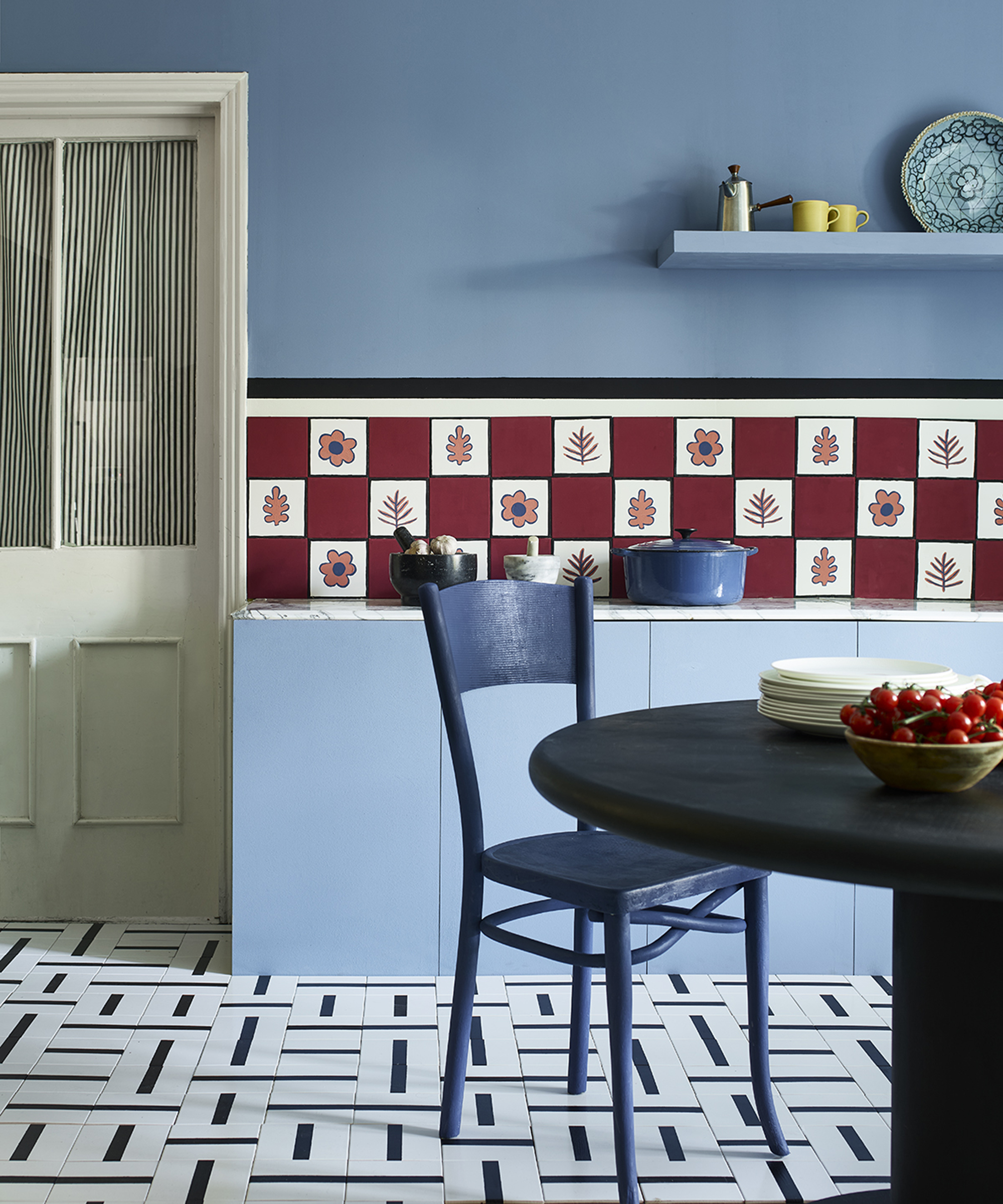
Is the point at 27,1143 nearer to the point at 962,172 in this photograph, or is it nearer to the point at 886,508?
the point at 886,508

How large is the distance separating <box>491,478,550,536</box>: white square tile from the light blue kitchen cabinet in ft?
1.75

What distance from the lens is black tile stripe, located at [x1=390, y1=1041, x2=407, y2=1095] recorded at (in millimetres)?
2098

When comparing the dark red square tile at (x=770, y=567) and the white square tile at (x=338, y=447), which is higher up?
the white square tile at (x=338, y=447)

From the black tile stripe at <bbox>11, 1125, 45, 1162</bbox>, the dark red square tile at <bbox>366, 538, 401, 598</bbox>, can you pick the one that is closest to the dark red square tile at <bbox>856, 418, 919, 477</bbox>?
the dark red square tile at <bbox>366, 538, 401, 598</bbox>

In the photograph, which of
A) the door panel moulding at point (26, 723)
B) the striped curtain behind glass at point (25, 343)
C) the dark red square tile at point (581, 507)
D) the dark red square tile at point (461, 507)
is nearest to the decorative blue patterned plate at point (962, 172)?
the dark red square tile at point (581, 507)

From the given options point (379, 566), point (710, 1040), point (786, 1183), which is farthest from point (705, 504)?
point (786, 1183)

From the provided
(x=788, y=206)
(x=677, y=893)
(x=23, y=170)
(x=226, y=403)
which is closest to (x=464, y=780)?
(x=677, y=893)

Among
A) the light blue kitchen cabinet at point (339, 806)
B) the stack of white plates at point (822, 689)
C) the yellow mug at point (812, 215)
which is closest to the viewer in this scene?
the stack of white plates at point (822, 689)

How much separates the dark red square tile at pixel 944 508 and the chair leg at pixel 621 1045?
1844mm

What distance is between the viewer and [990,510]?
3.09 metres

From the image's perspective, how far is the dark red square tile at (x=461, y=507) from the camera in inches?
119

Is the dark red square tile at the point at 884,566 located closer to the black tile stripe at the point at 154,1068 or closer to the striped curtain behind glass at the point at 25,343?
the black tile stripe at the point at 154,1068

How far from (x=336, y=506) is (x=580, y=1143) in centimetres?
175

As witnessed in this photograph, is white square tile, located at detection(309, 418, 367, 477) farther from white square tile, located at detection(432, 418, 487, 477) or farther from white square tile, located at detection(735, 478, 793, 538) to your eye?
white square tile, located at detection(735, 478, 793, 538)
